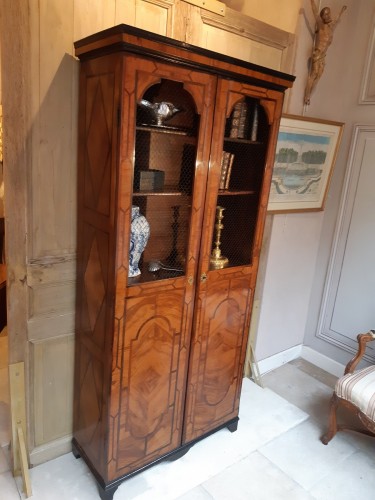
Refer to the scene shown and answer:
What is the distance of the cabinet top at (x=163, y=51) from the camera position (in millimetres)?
1366

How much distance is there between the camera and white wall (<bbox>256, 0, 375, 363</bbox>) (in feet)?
8.59

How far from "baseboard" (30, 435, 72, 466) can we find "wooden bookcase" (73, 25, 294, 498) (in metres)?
0.11

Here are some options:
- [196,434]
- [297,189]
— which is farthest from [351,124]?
[196,434]

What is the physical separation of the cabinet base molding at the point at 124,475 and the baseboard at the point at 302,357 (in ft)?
2.46

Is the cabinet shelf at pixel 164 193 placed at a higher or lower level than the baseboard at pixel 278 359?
higher

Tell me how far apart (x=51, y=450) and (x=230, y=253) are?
1.36m

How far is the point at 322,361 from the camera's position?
313cm

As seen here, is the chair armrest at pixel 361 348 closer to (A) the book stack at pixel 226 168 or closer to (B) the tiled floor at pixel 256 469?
(B) the tiled floor at pixel 256 469

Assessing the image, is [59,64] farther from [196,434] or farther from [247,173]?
[196,434]

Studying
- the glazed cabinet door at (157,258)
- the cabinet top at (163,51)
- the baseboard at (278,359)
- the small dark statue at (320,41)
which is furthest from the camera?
the baseboard at (278,359)

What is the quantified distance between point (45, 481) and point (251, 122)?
78.7 inches

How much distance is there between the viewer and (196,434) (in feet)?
7.00

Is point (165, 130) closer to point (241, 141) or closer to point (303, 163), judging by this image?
point (241, 141)

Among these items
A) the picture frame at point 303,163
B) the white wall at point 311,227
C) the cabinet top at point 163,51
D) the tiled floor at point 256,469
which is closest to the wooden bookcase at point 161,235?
the cabinet top at point 163,51
